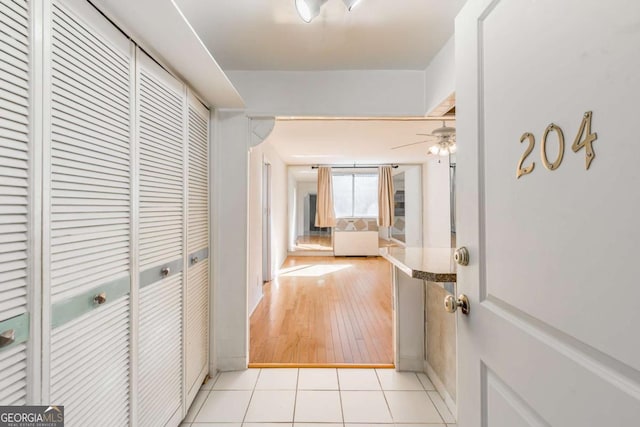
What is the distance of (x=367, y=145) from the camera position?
5094 mm

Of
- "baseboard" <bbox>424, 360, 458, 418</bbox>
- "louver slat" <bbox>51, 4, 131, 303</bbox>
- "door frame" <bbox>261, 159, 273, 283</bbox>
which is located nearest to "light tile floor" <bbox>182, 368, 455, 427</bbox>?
"baseboard" <bbox>424, 360, 458, 418</bbox>

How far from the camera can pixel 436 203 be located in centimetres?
614

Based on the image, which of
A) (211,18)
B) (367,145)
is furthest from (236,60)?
(367,145)

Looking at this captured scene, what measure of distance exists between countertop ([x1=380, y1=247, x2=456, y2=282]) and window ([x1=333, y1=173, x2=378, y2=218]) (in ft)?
19.1

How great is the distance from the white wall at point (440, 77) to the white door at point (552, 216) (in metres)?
0.95

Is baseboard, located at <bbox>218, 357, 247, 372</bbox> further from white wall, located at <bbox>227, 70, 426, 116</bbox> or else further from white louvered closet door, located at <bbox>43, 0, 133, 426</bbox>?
white wall, located at <bbox>227, 70, 426, 116</bbox>

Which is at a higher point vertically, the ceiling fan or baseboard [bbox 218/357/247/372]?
the ceiling fan

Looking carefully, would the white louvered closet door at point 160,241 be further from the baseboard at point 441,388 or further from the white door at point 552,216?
the baseboard at point 441,388

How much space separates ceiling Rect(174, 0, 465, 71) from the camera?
1.60 meters

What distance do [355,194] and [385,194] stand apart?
2.85 ft

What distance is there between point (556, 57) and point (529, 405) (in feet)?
2.55

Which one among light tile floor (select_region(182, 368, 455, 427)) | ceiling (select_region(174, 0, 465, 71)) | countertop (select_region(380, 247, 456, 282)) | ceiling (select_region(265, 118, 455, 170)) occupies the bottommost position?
light tile floor (select_region(182, 368, 455, 427))

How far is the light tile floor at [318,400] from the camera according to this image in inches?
67.9

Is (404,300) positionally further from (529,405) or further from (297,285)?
(297,285)
